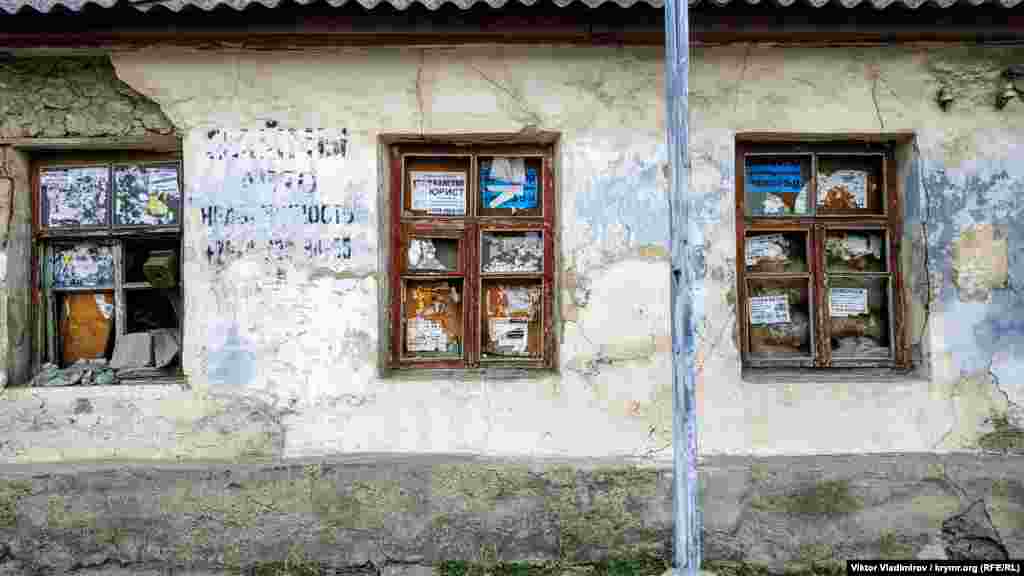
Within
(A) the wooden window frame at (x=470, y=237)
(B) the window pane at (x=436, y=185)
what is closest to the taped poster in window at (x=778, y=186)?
(A) the wooden window frame at (x=470, y=237)

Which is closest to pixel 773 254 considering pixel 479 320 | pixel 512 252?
pixel 512 252

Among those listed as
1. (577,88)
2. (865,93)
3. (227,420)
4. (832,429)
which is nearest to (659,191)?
(577,88)

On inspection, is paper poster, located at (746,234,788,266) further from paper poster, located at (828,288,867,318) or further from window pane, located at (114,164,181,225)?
window pane, located at (114,164,181,225)

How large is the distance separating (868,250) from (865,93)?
892 millimetres

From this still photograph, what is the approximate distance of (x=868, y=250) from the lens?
4363mm

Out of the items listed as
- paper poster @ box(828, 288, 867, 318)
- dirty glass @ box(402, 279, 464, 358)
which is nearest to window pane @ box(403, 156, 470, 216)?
dirty glass @ box(402, 279, 464, 358)

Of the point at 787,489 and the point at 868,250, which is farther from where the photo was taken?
the point at 868,250

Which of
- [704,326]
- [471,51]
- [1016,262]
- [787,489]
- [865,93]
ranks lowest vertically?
[787,489]

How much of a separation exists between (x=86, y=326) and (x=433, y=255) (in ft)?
6.73

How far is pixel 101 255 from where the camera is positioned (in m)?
4.32

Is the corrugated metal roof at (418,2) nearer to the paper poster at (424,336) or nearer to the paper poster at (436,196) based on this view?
the paper poster at (436,196)

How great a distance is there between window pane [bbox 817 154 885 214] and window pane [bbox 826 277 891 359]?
418mm

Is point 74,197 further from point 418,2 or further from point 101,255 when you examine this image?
point 418,2

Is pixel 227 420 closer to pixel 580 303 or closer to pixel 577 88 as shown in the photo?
pixel 580 303
